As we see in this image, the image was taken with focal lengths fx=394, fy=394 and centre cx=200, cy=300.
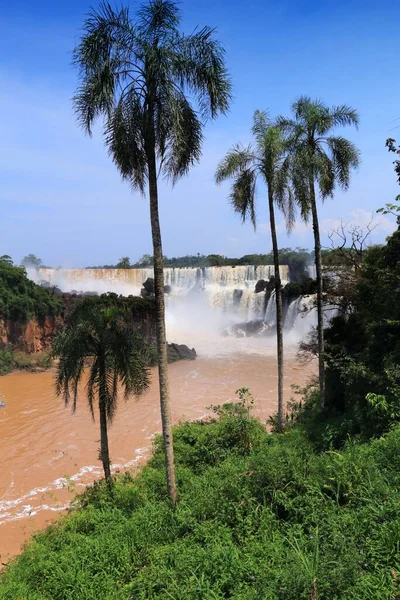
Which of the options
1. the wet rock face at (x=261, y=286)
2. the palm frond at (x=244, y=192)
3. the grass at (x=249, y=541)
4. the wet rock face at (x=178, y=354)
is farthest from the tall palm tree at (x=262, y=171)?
the wet rock face at (x=261, y=286)

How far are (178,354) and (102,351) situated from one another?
2277 centimetres

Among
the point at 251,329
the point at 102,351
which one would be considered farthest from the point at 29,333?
the point at 102,351

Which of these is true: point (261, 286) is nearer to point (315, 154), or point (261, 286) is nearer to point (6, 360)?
point (6, 360)

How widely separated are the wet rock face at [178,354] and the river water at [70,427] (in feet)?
2.93

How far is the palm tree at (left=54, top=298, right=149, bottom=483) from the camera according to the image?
870cm

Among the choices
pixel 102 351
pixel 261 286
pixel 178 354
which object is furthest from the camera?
pixel 261 286

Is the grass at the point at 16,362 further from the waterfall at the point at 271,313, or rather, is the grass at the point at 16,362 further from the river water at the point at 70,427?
the waterfall at the point at 271,313

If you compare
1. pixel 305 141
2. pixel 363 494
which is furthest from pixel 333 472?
pixel 305 141

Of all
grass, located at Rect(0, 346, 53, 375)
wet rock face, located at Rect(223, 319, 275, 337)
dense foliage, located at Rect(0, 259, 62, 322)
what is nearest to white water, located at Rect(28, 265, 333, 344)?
wet rock face, located at Rect(223, 319, 275, 337)

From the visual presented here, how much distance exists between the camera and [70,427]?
59.5 ft

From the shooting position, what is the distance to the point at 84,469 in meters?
13.8

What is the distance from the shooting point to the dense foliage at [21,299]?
3117 centimetres

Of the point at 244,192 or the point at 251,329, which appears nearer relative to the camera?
the point at 244,192

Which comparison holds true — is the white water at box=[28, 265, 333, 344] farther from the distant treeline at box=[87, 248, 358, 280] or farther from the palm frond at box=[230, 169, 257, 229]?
the palm frond at box=[230, 169, 257, 229]
